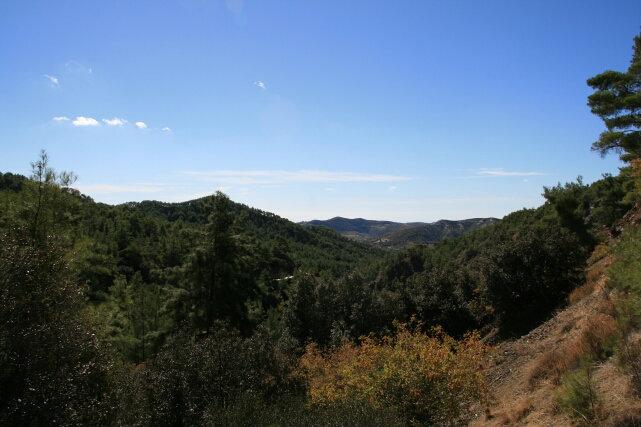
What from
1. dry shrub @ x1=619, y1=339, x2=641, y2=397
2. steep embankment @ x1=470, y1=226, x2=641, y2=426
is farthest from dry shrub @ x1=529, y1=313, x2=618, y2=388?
dry shrub @ x1=619, y1=339, x2=641, y2=397

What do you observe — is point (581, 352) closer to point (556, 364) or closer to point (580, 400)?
point (556, 364)

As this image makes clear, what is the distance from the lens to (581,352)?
9.44 metres

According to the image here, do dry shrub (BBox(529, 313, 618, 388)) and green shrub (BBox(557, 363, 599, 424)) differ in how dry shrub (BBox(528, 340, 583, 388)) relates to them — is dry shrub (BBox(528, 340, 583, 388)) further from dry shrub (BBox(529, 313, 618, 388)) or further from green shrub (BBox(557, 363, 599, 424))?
green shrub (BBox(557, 363, 599, 424))

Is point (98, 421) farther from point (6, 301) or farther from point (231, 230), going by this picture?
point (231, 230)

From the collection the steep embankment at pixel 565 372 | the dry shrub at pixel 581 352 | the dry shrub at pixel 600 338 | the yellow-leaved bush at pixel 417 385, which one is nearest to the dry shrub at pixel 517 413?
the steep embankment at pixel 565 372

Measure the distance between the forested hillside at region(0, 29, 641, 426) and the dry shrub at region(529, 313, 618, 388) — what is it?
138mm

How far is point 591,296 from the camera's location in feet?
48.9

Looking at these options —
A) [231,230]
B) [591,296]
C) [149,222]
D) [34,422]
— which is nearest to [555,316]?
[591,296]

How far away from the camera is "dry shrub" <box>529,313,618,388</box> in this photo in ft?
Result: 29.8

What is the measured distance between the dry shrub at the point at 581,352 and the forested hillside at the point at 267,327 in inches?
5.4

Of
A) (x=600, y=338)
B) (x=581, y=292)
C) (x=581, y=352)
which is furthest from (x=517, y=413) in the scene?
(x=581, y=292)

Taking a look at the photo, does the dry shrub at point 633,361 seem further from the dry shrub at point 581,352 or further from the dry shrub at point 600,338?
the dry shrub at point 581,352

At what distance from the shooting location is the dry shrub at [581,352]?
29.8 ft

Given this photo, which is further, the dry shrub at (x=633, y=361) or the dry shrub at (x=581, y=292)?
the dry shrub at (x=581, y=292)
